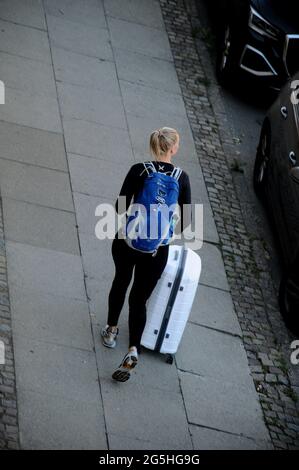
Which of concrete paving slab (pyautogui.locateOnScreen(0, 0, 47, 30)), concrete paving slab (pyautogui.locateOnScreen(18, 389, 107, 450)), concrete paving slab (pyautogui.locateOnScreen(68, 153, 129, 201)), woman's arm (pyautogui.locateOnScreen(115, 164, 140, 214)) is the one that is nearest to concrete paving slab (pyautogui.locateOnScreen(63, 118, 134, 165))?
concrete paving slab (pyautogui.locateOnScreen(68, 153, 129, 201))

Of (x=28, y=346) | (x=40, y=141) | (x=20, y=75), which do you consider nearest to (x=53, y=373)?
(x=28, y=346)

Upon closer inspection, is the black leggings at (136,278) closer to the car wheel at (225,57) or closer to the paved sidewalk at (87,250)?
the paved sidewalk at (87,250)

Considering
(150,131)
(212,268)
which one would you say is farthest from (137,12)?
(212,268)

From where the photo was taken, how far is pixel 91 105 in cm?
1139

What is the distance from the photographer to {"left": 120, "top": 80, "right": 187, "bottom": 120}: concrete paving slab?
11672 mm

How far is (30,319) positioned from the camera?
7.94 m

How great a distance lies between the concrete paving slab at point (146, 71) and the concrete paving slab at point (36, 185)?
280 cm

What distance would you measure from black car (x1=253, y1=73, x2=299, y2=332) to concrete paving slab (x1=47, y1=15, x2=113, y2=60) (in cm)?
292

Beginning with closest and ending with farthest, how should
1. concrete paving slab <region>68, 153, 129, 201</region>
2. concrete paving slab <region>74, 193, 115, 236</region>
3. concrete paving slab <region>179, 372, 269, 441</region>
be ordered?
concrete paving slab <region>179, 372, 269, 441</region>, concrete paving slab <region>74, 193, 115, 236</region>, concrete paving slab <region>68, 153, 129, 201</region>

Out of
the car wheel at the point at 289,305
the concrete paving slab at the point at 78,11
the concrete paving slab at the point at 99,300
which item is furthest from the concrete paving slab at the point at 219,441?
the concrete paving slab at the point at 78,11

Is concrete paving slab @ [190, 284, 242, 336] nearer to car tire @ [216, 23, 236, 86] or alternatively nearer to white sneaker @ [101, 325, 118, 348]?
white sneaker @ [101, 325, 118, 348]

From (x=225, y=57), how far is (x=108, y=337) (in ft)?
19.5

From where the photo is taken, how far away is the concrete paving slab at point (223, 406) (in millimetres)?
7680

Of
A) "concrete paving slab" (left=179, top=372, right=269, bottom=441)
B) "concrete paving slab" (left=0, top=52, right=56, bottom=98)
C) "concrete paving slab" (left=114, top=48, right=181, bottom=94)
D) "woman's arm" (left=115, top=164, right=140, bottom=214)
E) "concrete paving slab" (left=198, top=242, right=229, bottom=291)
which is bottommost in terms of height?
"concrete paving slab" (left=114, top=48, right=181, bottom=94)
